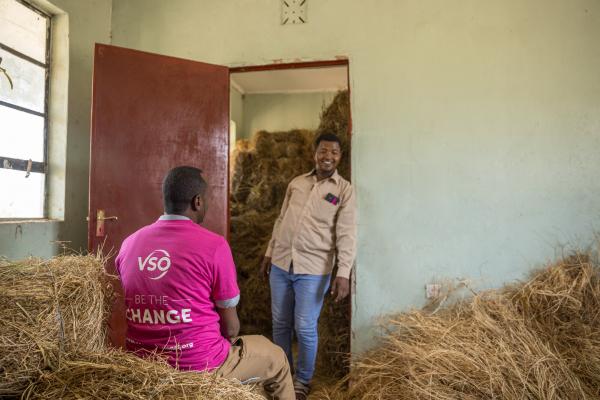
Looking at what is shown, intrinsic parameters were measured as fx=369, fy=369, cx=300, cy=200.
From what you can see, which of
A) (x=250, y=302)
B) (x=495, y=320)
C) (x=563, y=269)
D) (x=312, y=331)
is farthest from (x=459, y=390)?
(x=250, y=302)

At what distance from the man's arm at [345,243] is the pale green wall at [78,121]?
1.79 m

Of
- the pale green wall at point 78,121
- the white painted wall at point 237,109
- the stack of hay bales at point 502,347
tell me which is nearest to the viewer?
the stack of hay bales at point 502,347

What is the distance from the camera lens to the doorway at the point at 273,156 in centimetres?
279

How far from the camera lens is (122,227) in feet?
7.72

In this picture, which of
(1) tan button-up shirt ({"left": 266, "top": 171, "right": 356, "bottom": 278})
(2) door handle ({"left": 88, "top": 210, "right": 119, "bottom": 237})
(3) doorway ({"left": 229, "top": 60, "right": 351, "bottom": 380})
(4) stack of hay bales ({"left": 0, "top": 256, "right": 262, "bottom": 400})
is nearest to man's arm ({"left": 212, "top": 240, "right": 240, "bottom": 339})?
(4) stack of hay bales ({"left": 0, "top": 256, "right": 262, "bottom": 400})

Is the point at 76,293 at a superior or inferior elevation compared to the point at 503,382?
superior

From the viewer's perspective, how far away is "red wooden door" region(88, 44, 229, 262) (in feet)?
7.61

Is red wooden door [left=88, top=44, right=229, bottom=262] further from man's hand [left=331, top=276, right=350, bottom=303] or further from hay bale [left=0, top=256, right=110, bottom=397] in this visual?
A: hay bale [left=0, top=256, right=110, bottom=397]

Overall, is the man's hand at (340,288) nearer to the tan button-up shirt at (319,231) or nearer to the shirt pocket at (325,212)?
the tan button-up shirt at (319,231)

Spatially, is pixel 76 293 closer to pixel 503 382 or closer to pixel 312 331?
pixel 312 331

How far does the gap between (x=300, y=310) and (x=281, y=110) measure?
3971 millimetres

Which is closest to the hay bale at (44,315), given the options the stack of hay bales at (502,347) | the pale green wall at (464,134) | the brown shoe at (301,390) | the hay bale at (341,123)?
the brown shoe at (301,390)

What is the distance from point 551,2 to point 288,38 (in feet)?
5.53

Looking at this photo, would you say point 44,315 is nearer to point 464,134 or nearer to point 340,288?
point 340,288
